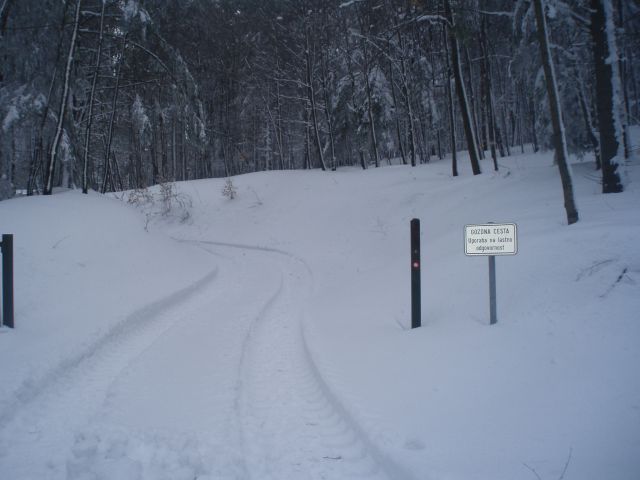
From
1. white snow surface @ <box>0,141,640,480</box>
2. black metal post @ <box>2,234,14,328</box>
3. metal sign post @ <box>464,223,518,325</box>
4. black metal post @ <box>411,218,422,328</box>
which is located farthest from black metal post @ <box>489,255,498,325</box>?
black metal post @ <box>2,234,14,328</box>

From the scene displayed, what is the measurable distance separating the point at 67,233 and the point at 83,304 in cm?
383

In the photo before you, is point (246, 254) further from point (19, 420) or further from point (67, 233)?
point (19, 420)

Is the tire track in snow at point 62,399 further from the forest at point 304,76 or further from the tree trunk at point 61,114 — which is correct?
the tree trunk at point 61,114

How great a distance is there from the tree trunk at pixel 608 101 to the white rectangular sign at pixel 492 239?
6.69 metres

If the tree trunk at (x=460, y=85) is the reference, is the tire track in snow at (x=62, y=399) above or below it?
below

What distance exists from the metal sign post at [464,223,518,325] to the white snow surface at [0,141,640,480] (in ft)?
2.84

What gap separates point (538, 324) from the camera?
14.7 feet

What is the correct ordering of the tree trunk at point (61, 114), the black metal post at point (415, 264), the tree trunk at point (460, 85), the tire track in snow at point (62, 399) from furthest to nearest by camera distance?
the tree trunk at point (460, 85), the tree trunk at point (61, 114), the black metal post at point (415, 264), the tire track in snow at point (62, 399)

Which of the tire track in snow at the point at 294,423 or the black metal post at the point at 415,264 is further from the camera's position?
the black metal post at the point at 415,264

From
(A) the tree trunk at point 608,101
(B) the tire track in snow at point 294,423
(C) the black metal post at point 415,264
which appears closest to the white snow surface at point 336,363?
(B) the tire track in snow at point 294,423

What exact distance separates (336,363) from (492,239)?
2594 mm

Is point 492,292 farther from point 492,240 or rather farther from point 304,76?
point 304,76

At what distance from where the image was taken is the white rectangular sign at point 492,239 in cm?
455

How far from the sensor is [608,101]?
912 cm
